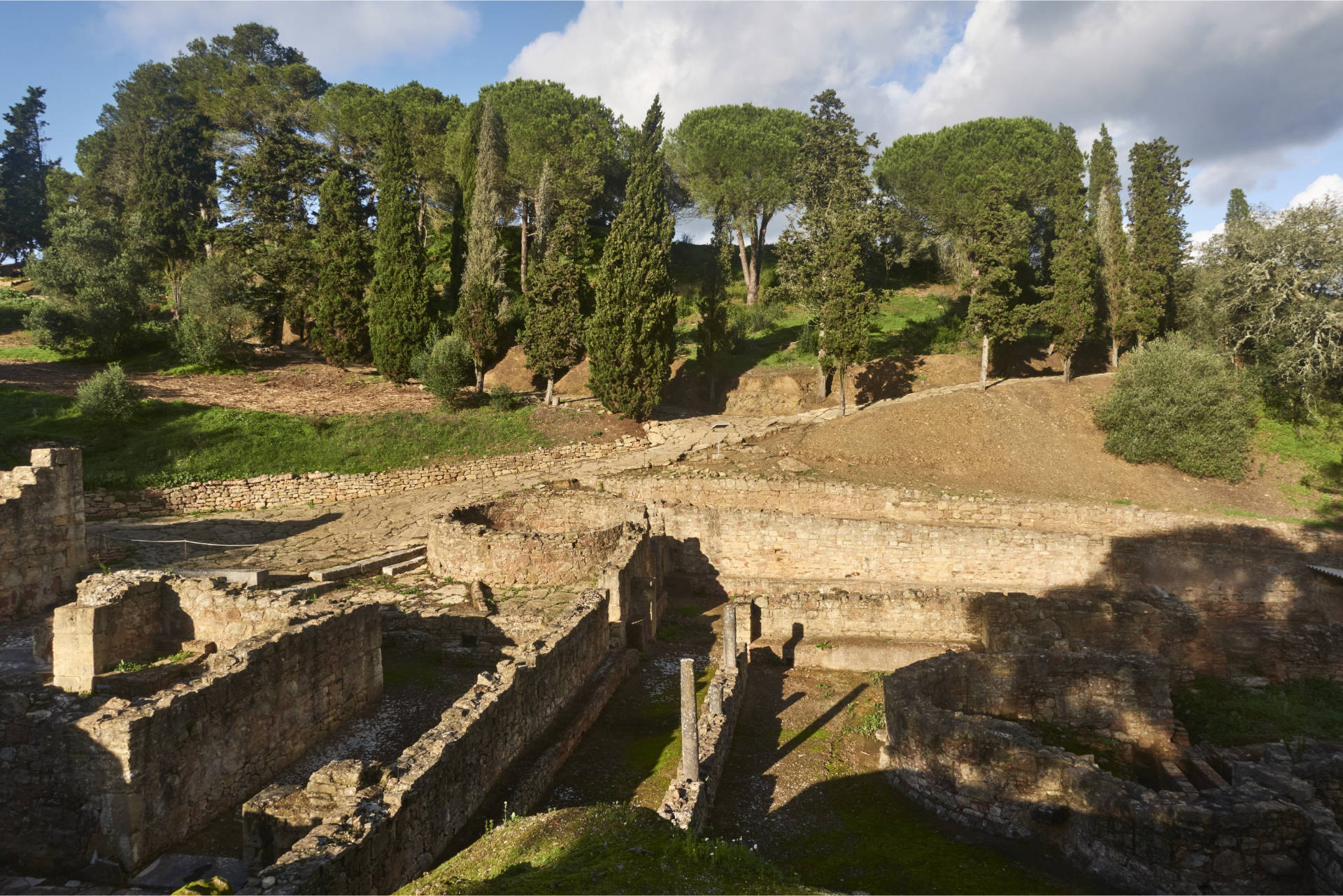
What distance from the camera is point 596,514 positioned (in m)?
20.8

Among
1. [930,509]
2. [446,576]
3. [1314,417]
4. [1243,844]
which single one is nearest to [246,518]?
[446,576]

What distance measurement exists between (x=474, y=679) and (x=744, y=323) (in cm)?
3278

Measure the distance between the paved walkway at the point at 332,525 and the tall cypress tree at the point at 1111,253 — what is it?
47.6 feet

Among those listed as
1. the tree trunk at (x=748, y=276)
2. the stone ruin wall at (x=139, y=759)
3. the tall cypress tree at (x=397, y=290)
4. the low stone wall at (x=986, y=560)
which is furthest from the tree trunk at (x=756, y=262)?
the stone ruin wall at (x=139, y=759)

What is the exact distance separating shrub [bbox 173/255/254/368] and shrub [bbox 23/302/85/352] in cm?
376

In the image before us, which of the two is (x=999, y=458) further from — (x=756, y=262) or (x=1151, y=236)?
(x=756, y=262)

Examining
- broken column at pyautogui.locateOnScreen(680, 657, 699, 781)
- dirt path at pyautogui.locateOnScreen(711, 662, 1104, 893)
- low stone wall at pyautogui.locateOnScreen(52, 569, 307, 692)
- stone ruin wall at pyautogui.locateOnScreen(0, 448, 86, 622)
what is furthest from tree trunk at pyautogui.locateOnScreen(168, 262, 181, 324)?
broken column at pyautogui.locateOnScreen(680, 657, 699, 781)

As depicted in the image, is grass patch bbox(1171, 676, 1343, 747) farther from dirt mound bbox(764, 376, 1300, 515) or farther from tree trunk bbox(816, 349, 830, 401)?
tree trunk bbox(816, 349, 830, 401)

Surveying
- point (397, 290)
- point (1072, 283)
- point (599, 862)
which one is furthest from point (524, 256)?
point (599, 862)

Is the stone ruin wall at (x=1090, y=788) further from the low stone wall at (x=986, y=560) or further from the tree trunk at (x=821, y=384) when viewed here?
the tree trunk at (x=821, y=384)

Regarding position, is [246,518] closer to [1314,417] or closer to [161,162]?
[161,162]

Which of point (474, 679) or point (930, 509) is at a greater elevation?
point (930, 509)

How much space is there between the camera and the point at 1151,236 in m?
34.6

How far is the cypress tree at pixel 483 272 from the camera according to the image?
31.8 meters
